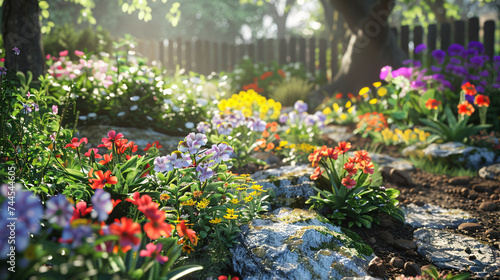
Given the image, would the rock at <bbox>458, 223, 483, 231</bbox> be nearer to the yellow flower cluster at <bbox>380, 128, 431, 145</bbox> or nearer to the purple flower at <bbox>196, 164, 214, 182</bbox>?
the purple flower at <bbox>196, 164, 214, 182</bbox>

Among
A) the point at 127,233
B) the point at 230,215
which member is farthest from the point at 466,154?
the point at 127,233

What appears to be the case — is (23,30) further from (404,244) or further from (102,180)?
(404,244)

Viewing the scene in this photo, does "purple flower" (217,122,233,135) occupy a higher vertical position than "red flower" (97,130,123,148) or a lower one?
lower

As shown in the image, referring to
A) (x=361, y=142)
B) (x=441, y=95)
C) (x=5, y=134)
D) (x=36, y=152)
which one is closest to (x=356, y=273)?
(x=36, y=152)

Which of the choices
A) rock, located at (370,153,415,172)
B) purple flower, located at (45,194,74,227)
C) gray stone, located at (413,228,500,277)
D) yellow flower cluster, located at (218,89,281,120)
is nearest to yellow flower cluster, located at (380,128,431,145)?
rock, located at (370,153,415,172)

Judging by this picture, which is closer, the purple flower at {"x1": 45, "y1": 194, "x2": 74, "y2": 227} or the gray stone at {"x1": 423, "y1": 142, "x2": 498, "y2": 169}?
the purple flower at {"x1": 45, "y1": 194, "x2": 74, "y2": 227}

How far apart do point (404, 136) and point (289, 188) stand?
111 inches

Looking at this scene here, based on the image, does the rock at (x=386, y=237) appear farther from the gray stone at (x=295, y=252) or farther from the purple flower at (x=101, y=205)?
the purple flower at (x=101, y=205)

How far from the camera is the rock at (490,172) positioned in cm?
414

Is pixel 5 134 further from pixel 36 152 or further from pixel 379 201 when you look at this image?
pixel 379 201

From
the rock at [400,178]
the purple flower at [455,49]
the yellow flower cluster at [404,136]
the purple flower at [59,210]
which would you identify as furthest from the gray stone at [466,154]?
the purple flower at [59,210]

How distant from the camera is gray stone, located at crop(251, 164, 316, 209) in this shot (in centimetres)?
302

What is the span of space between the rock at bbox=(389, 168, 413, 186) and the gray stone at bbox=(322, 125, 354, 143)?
1.61m

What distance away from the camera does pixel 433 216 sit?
326 cm
